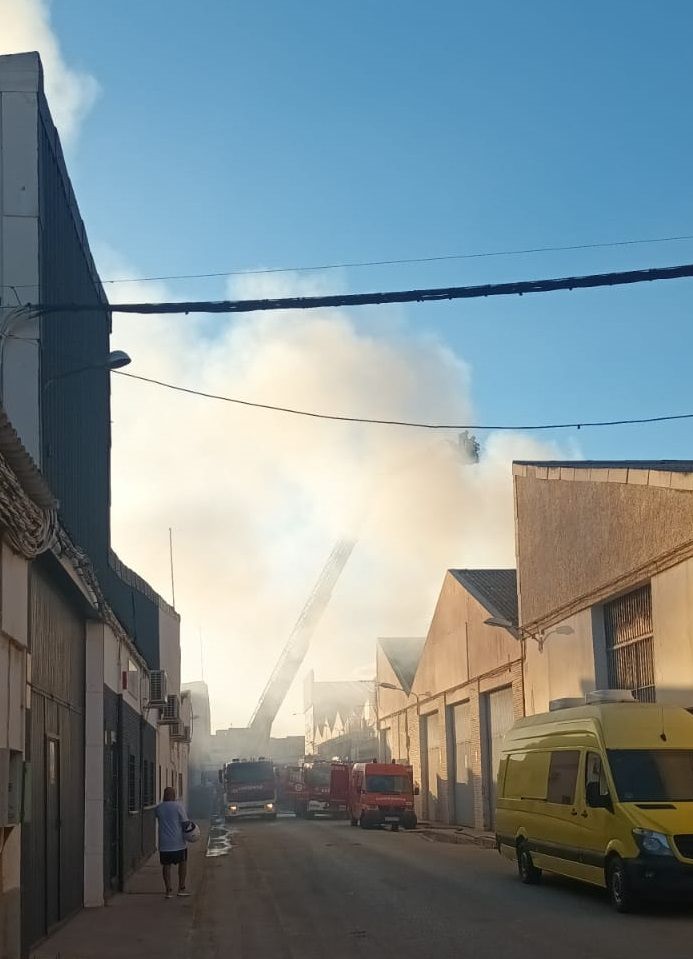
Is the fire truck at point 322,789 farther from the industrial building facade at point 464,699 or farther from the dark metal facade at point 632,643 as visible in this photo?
the dark metal facade at point 632,643

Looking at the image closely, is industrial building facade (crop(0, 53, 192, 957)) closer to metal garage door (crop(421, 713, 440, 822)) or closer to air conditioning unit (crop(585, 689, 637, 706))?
air conditioning unit (crop(585, 689, 637, 706))

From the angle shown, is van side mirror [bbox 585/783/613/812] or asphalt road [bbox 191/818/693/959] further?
van side mirror [bbox 585/783/613/812]

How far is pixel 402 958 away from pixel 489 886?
24.3 feet

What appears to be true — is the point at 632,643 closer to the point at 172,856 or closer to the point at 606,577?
the point at 606,577

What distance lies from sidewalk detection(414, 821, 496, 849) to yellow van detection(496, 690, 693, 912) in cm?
1207

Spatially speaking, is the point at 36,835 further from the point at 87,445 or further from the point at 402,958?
the point at 87,445

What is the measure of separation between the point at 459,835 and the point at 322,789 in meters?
18.2

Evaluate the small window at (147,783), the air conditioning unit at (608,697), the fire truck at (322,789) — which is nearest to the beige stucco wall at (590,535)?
the air conditioning unit at (608,697)

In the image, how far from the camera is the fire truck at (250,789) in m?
49.4

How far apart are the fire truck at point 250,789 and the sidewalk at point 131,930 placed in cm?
3108

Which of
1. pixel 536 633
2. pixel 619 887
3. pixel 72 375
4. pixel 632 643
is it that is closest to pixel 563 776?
pixel 619 887

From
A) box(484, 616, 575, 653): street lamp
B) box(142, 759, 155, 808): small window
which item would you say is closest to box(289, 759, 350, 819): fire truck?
box(484, 616, 575, 653): street lamp

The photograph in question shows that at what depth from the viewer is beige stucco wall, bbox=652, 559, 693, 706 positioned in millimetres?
20438

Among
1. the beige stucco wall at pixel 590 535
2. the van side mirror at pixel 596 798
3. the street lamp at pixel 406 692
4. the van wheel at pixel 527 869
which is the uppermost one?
the beige stucco wall at pixel 590 535
